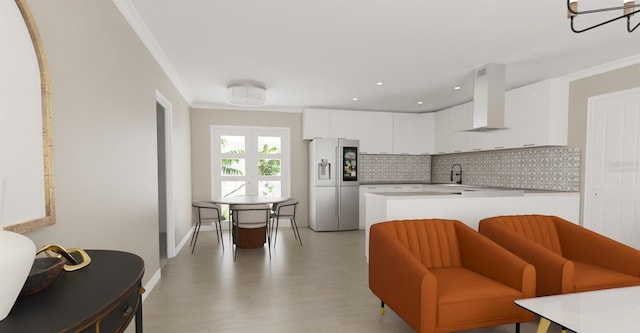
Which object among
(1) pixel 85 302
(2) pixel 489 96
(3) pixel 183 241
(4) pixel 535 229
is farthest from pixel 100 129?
(2) pixel 489 96

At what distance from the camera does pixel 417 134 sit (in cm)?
671

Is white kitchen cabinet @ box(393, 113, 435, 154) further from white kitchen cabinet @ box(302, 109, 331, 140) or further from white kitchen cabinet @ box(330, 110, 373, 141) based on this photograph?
white kitchen cabinet @ box(302, 109, 331, 140)

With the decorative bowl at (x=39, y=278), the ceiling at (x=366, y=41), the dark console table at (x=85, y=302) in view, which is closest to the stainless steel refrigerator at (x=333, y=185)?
the ceiling at (x=366, y=41)

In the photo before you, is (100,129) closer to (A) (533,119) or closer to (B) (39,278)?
(B) (39,278)

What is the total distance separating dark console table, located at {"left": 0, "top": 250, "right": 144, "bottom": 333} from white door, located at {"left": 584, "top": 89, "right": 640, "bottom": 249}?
4828 millimetres

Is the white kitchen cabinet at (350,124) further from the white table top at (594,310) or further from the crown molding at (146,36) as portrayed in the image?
the white table top at (594,310)

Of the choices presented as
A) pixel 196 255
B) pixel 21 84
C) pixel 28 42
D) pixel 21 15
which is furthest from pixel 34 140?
pixel 196 255

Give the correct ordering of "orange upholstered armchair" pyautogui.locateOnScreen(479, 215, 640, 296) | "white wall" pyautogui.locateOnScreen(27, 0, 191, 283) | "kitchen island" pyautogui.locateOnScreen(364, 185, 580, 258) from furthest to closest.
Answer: "kitchen island" pyautogui.locateOnScreen(364, 185, 580, 258), "orange upholstered armchair" pyautogui.locateOnScreen(479, 215, 640, 296), "white wall" pyautogui.locateOnScreen(27, 0, 191, 283)

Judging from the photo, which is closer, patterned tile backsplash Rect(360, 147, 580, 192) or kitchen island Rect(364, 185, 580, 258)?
kitchen island Rect(364, 185, 580, 258)

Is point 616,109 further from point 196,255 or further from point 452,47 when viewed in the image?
point 196,255

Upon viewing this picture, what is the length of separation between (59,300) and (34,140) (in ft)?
2.70

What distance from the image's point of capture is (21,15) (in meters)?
1.30

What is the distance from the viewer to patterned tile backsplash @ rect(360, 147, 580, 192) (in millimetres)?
4270

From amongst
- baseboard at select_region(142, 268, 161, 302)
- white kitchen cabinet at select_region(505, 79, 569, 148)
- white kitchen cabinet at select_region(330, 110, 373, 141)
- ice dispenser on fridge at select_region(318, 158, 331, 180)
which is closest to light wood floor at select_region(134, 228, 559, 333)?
baseboard at select_region(142, 268, 161, 302)
